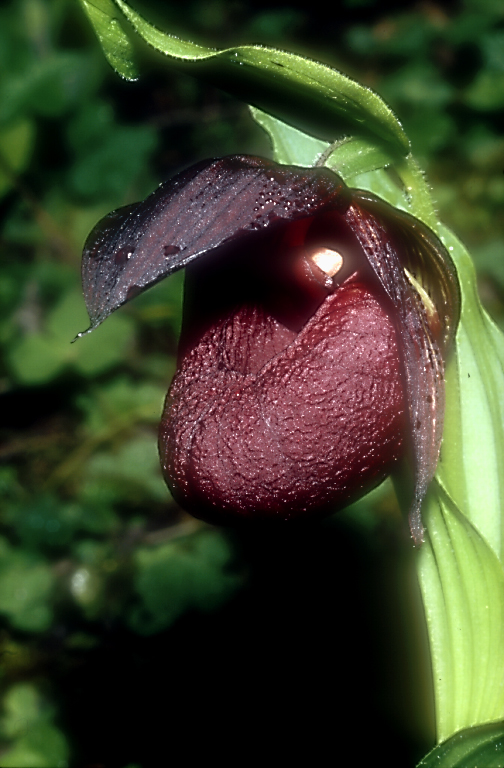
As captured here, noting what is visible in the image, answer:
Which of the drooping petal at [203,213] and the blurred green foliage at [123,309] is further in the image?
the blurred green foliage at [123,309]

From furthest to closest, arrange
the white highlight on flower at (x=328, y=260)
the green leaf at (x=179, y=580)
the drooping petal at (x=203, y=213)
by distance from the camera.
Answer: the green leaf at (x=179, y=580)
the white highlight on flower at (x=328, y=260)
the drooping petal at (x=203, y=213)

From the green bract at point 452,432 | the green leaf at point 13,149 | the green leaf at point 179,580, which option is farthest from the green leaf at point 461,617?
the green leaf at point 13,149

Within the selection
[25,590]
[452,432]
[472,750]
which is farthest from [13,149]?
[472,750]

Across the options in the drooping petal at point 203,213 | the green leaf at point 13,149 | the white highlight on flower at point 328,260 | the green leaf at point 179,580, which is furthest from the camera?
the green leaf at point 13,149

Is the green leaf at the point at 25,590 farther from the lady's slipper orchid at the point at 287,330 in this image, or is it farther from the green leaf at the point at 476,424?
the green leaf at the point at 476,424

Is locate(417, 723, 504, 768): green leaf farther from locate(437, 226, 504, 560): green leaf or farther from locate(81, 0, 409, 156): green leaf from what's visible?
locate(81, 0, 409, 156): green leaf

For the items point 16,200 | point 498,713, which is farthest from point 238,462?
point 16,200

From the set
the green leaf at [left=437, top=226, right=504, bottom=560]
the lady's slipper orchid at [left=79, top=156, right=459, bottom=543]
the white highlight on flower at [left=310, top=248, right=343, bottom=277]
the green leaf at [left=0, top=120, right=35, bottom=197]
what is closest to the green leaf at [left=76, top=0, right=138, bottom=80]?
the lady's slipper orchid at [left=79, top=156, right=459, bottom=543]
